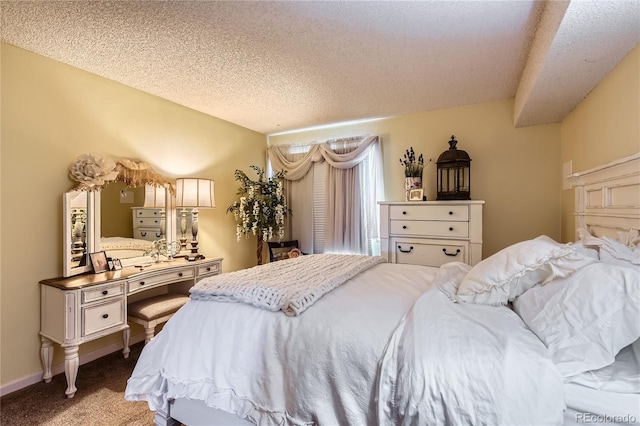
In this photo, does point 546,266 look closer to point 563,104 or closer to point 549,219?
point 563,104

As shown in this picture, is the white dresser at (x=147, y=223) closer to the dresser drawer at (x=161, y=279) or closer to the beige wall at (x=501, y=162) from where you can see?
the dresser drawer at (x=161, y=279)

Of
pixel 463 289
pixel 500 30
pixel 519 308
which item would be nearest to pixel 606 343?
pixel 519 308

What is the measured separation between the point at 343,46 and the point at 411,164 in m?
1.63

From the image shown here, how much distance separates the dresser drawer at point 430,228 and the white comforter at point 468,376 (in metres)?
1.75

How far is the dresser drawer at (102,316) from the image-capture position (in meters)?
1.94

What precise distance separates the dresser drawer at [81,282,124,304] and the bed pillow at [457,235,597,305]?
2.29 m

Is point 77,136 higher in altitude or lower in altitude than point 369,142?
lower

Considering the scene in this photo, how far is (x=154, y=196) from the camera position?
2.76 metres

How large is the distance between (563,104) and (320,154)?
2436mm

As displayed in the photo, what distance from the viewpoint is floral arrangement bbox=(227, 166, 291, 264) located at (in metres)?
3.48

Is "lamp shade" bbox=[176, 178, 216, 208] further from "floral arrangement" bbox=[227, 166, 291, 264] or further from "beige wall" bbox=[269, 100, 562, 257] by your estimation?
"beige wall" bbox=[269, 100, 562, 257]

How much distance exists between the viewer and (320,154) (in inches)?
147

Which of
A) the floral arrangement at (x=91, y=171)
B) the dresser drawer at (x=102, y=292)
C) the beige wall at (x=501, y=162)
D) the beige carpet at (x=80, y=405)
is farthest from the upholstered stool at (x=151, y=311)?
the beige wall at (x=501, y=162)

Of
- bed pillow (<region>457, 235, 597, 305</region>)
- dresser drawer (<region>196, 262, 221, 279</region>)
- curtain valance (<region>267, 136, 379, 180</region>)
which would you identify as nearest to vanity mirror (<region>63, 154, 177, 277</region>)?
dresser drawer (<region>196, 262, 221, 279</region>)
